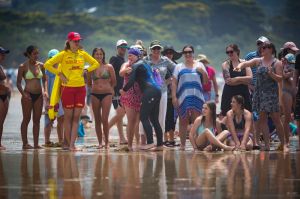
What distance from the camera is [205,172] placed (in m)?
13.6

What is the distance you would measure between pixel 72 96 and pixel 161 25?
437 feet

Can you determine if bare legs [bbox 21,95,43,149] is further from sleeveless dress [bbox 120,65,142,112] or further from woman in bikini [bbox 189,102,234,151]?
woman in bikini [bbox 189,102,234,151]

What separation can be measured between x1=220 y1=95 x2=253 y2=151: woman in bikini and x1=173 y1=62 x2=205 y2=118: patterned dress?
0.80 metres

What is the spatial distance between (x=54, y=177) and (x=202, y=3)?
146748 mm

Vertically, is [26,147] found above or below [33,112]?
below

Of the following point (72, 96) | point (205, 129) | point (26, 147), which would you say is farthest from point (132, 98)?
point (26, 147)

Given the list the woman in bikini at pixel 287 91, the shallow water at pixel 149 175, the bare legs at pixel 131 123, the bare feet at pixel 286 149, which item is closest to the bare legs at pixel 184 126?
the bare legs at pixel 131 123

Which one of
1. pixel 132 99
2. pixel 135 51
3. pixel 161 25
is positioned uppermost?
pixel 161 25

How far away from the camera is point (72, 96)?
57.9 feet

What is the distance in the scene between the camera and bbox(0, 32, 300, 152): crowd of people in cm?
1738

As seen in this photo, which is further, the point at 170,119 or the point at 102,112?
the point at 170,119

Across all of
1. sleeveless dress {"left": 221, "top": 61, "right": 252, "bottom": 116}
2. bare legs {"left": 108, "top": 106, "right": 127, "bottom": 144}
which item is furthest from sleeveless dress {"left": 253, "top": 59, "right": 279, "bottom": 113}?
bare legs {"left": 108, "top": 106, "right": 127, "bottom": 144}

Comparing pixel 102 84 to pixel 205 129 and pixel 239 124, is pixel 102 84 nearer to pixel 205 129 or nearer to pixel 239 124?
pixel 205 129

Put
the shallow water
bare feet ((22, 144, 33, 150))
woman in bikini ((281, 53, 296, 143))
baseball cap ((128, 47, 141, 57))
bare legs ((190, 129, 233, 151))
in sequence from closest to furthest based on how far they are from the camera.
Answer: the shallow water
bare legs ((190, 129, 233, 151))
woman in bikini ((281, 53, 296, 143))
baseball cap ((128, 47, 141, 57))
bare feet ((22, 144, 33, 150))
